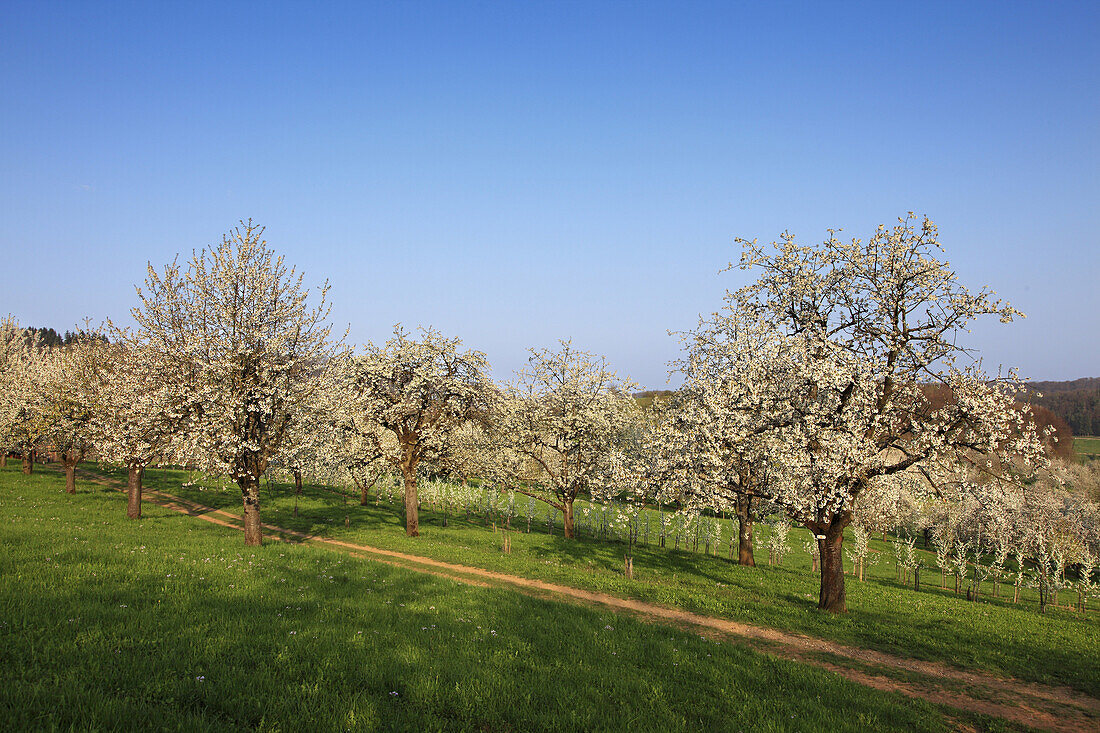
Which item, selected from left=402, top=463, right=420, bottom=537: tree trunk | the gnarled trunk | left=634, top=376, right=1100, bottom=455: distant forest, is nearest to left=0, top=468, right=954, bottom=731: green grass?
left=402, top=463, right=420, bottom=537: tree trunk

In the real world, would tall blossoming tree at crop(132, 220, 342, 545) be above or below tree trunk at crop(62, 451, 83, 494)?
above

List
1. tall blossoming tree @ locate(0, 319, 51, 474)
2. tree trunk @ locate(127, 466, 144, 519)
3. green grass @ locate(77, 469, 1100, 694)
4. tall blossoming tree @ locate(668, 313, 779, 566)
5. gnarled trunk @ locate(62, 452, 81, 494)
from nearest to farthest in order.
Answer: green grass @ locate(77, 469, 1100, 694)
tall blossoming tree @ locate(668, 313, 779, 566)
tree trunk @ locate(127, 466, 144, 519)
tall blossoming tree @ locate(0, 319, 51, 474)
gnarled trunk @ locate(62, 452, 81, 494)

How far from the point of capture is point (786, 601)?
22.1 metres

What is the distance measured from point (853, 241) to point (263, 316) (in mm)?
24893

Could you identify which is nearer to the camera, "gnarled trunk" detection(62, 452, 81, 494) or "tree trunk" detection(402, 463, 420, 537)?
"tree trunk" detection(402, 463, 420, 537)

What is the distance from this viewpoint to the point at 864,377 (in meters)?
18.6

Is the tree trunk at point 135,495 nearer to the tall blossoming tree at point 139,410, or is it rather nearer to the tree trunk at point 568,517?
the tall blossoming tree at point 139,410

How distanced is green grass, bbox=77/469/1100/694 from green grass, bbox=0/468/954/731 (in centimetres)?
733

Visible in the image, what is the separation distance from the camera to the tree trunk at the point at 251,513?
2252 centimetres

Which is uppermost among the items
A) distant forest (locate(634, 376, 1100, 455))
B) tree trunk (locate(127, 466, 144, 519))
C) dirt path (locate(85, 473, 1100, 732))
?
distant forest (locate(634, 376, 1100, 455))

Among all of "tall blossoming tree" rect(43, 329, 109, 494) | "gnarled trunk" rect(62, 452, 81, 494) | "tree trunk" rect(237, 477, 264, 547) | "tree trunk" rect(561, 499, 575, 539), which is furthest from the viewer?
"tree trunk" rect(561, 499, 575, 539)

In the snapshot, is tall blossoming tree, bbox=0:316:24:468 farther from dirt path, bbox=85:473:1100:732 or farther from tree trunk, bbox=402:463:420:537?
dirt path, bbox=85:473:1100:732

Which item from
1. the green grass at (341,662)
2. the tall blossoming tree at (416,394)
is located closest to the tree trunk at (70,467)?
the tall blossoming tree at (416,394)

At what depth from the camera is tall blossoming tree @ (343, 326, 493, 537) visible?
35.0 metres
